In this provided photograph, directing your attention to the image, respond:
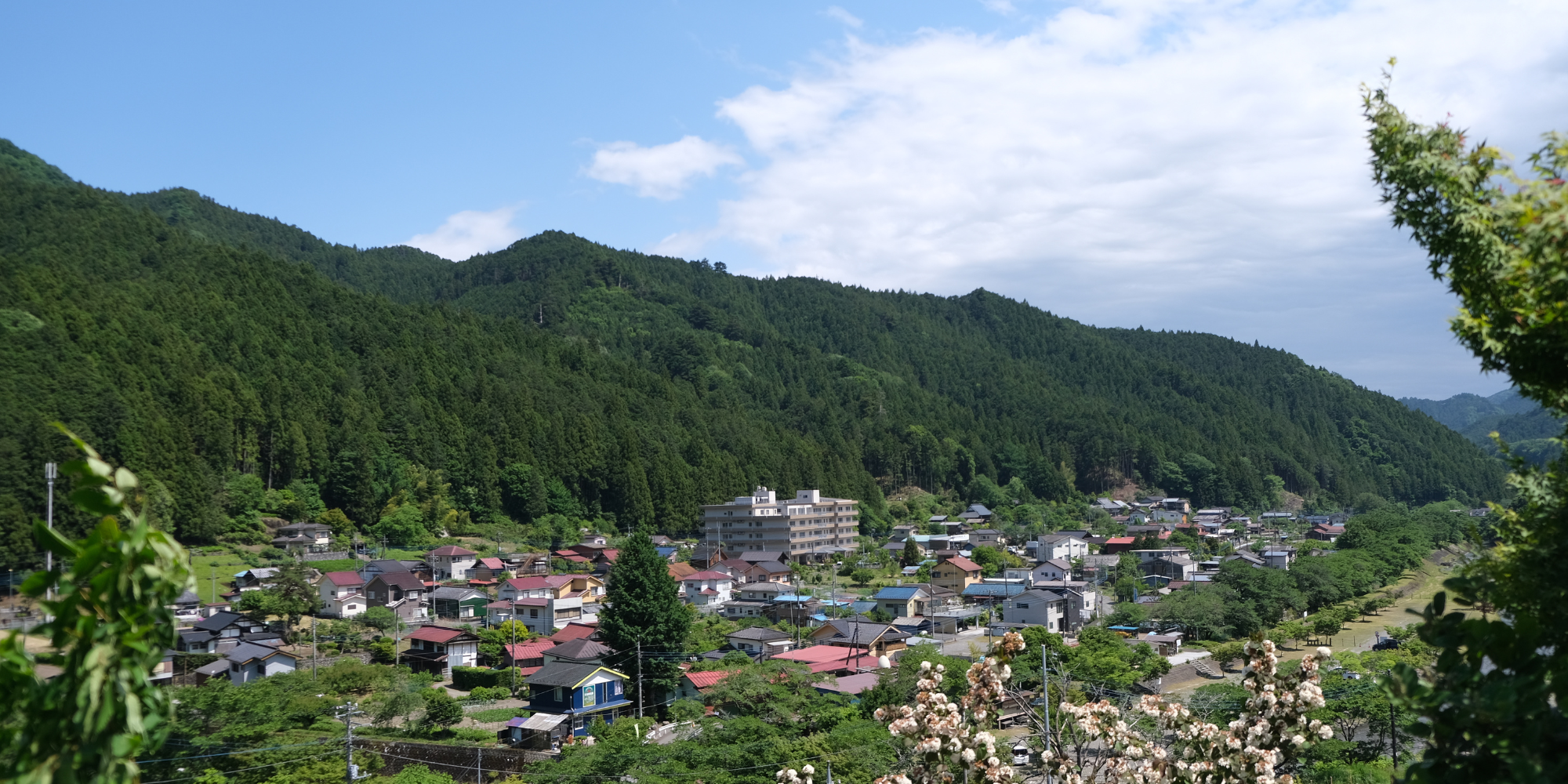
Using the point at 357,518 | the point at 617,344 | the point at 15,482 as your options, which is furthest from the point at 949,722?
the point at 617,344

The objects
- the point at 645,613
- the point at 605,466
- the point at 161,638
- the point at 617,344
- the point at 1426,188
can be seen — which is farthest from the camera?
the point at 617,344

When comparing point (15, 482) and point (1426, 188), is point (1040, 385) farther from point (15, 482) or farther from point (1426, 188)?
point (1426, 188)

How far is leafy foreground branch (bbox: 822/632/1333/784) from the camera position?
3693mm

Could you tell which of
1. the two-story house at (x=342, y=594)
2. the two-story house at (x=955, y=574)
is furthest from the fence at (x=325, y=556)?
the two-story house at (x=955, y=574)

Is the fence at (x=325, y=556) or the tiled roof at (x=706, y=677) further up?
the fence at (x=325, y=556)

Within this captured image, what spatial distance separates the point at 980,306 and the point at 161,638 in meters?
142

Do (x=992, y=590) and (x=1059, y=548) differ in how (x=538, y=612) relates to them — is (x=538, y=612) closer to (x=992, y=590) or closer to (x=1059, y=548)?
(x=992, y=590)

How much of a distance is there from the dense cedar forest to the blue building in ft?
66.6

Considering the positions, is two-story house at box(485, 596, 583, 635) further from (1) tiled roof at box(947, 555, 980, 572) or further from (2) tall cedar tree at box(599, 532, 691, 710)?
(1) tiled roof at box(947, 555, 980, 572)

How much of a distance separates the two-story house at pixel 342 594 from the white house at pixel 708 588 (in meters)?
10.7

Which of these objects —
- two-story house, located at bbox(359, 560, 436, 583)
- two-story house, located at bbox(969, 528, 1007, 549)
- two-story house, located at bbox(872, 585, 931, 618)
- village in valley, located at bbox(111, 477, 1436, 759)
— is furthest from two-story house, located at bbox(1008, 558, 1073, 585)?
two-story house, located at bbox(359, 560, 436, 583)

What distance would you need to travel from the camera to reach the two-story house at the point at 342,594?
2798 cm

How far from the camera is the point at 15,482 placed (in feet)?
104

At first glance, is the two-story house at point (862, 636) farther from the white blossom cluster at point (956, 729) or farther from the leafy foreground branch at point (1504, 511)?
the leafy foreground branch at point (1504, 511)
